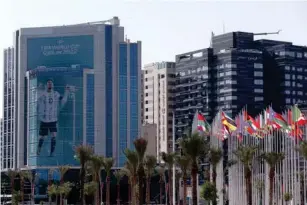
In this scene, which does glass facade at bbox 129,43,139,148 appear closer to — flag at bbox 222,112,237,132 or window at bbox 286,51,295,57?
window at bbox 286,51,295,57

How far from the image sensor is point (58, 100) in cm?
16212

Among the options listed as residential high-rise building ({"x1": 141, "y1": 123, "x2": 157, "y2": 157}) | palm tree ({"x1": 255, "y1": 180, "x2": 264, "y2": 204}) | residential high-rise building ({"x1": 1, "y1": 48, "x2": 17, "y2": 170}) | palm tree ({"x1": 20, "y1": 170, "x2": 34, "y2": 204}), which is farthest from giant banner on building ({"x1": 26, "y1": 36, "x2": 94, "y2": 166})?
palm tree ({"x1": 255, "y1": 180, "x2": 264, "y2": 204})

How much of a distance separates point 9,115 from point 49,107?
19627 mm

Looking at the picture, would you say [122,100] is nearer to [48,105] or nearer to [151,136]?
[48,105]

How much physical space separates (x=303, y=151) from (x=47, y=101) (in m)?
93.8

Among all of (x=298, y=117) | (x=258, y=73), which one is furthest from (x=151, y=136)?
(x=298, y=117)

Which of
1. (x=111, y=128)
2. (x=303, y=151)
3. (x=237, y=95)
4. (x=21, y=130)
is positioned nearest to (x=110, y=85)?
(x=111, y=128)

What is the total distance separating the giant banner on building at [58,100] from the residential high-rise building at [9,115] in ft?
34.0

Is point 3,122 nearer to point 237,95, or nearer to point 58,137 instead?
point 58,137

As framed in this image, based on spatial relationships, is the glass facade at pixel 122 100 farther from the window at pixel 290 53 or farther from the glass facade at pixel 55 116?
the window at pixel 290 53

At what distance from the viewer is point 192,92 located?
7613 inches

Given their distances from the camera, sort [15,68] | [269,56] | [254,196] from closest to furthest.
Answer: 1. [254,196]
2. [15,68]
3. [269,56]

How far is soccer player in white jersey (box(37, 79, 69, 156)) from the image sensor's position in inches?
6353

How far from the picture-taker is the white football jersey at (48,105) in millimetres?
161750
